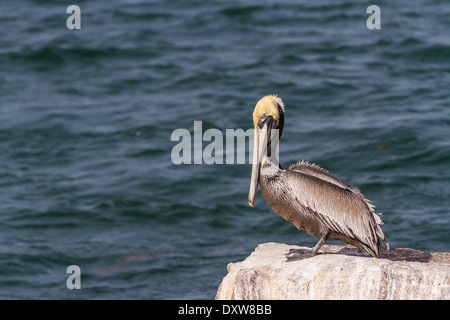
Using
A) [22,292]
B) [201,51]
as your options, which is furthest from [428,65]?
[22,292]

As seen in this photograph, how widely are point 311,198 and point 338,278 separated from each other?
1.12 m

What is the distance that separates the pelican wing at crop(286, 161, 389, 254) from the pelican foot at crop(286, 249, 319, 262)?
374 mm

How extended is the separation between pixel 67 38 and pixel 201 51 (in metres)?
4.13

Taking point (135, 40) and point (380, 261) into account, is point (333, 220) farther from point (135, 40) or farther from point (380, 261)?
point (135, 40)

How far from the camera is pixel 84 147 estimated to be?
1939 cm

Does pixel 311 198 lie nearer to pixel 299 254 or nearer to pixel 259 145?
pixel 299 254

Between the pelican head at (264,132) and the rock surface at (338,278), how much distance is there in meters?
0.98

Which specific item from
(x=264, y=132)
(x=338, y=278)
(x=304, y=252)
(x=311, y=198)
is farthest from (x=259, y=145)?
(x=338, y=278)

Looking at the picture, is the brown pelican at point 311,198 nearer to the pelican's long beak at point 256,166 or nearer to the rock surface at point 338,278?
the pelican's long beak at point 256,166

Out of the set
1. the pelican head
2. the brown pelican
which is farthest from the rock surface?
the pelican head

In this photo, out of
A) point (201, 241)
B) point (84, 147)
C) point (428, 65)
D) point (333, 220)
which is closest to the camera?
point (333, 220)

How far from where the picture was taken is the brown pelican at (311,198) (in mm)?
8414

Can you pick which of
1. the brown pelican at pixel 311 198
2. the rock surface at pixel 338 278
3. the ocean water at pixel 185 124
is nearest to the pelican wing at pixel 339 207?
the brown pelican at pixel 311 198

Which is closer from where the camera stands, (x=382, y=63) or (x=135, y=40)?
(x=382, y=63)
